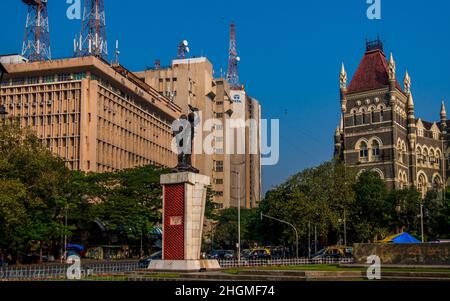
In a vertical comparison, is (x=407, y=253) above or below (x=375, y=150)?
below

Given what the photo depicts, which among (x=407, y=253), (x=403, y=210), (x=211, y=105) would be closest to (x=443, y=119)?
(x=403, y=210)

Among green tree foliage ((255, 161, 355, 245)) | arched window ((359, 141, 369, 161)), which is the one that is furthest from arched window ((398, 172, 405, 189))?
green tree foliage ((255, 161, 355, 245))

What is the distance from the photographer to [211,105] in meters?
133

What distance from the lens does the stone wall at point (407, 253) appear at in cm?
3288

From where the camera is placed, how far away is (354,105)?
88.3m

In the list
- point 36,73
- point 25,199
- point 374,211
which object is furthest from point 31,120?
point 374,211

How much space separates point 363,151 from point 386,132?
4434mm

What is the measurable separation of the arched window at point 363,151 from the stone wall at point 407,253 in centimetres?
5118

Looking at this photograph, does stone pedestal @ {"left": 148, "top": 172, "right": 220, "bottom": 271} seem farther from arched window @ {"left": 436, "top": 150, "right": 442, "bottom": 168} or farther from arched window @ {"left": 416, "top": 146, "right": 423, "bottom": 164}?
arched window @ {"left": 436, "top": 150, "right": 442, "bottom": 168}

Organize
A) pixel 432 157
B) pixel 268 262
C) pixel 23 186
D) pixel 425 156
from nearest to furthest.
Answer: pixel 23 186, pixel 268 262, pixel 425 156, pixel 432 157

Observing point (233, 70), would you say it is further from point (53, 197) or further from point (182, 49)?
point (53, 197)

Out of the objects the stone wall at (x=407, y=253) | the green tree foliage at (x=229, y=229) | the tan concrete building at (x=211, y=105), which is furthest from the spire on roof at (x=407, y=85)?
the stone wall at (x=407, y=253)
